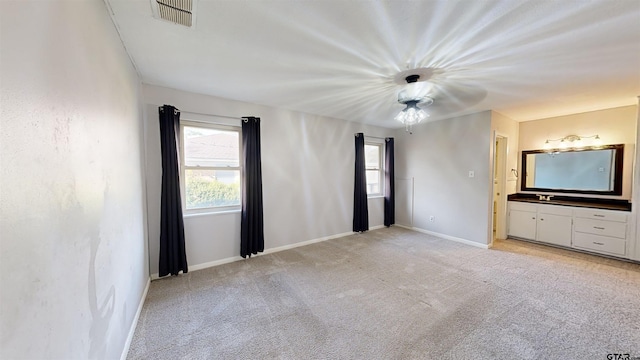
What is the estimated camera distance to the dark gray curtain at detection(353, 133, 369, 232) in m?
4.79

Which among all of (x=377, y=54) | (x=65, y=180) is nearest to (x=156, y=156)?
(x=65, y=180)

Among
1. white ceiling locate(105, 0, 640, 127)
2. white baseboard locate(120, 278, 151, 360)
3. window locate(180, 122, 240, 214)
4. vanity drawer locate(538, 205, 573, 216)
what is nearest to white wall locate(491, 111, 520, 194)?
vanity drawer locate(538, 205, 573, 216)

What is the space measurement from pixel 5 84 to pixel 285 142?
327 centimetres

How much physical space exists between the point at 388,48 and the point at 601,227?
446 cm

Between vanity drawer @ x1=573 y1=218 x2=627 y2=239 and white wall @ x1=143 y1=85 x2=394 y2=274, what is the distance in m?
3.27

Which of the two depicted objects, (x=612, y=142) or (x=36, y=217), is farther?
(x=612, y=142)


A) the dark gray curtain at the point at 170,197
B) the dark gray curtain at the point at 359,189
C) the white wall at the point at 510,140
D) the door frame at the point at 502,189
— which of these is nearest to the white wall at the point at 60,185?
the dark gray curtain at the point at 170,197

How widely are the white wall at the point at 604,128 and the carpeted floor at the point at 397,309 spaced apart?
5.30 feet

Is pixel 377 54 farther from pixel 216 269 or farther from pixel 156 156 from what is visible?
pixel 216 269

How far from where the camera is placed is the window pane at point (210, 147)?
3.20m

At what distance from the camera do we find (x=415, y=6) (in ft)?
4.92

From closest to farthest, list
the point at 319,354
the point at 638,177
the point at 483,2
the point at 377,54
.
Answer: the point at 483,2 → the point at 319,354 → the point at 377,54 → the point at 638,177

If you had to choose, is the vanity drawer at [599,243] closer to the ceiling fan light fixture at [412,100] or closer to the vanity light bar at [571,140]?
the vanity light bar at [571,140]

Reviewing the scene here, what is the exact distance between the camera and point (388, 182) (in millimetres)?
5391
